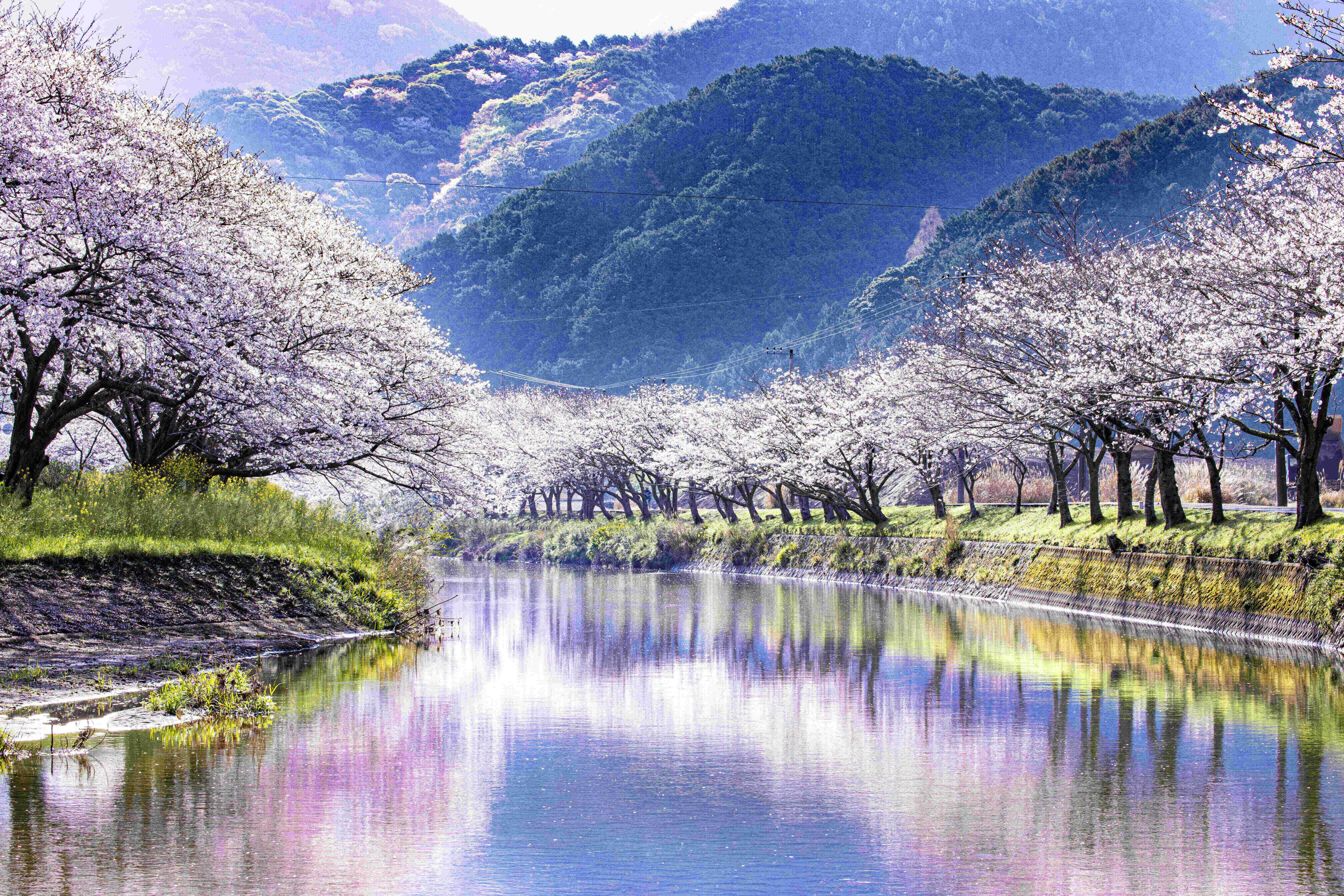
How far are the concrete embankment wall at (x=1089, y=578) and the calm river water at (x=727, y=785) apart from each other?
7.12 ft

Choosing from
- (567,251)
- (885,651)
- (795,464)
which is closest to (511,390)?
(567,251)

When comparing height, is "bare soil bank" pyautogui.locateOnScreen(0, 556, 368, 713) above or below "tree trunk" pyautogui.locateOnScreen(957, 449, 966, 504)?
below

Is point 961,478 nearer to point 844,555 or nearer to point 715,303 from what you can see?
point 844,555

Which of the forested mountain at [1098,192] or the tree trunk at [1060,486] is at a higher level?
the forested mountain at [1098,192]

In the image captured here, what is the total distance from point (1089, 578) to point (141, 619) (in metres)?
22.2

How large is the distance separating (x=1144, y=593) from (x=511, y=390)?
95.7 metres

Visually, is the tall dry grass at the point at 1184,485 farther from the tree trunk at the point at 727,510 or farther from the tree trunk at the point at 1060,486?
the tree trunk at the point at 727,510

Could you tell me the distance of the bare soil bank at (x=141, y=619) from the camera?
15727 mm

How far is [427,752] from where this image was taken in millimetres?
13422

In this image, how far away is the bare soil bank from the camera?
15.7 meters

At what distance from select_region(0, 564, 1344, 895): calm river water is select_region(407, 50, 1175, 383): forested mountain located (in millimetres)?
118333

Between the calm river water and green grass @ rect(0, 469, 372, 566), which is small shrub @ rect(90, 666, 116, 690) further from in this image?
green grass @ rect(0, 469, 372, 566)

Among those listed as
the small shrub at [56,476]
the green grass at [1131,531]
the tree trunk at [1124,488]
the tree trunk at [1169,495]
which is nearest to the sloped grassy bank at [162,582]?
the small shrub at [56,476]

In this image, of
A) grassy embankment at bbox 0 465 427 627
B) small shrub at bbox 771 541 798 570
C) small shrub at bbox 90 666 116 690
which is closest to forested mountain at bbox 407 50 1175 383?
small shrub at bbox 771 541 798 570
